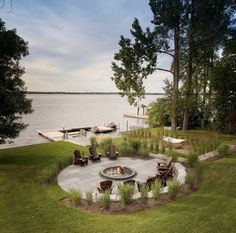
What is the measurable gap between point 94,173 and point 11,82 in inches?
237

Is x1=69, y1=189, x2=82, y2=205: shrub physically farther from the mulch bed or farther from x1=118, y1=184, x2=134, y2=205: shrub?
x1=118, y1=184, x2=134, y2=205: shrub

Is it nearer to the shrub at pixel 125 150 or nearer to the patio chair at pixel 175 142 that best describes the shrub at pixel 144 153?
the shrub at pixel 125 150

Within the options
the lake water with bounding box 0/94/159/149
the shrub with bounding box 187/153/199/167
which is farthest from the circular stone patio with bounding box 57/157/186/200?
the lake water with bounding box 0/94/159/149

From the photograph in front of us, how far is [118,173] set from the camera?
27.5ft

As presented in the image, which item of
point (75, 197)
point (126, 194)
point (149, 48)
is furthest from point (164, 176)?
point (149, 48)

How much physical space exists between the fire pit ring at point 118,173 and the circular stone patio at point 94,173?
15 cm

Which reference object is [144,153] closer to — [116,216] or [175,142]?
[175,142]

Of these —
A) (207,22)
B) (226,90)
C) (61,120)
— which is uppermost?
(207,22)

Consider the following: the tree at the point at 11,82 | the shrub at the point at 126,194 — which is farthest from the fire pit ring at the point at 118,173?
the tree at the point at 11,82

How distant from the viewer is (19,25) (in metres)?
10.0

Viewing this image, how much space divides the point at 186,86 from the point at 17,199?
1588 centimetres

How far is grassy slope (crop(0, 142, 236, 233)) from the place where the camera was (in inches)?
183

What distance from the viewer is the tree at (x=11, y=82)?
9.37m

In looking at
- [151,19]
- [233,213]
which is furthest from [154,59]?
[233,213]
